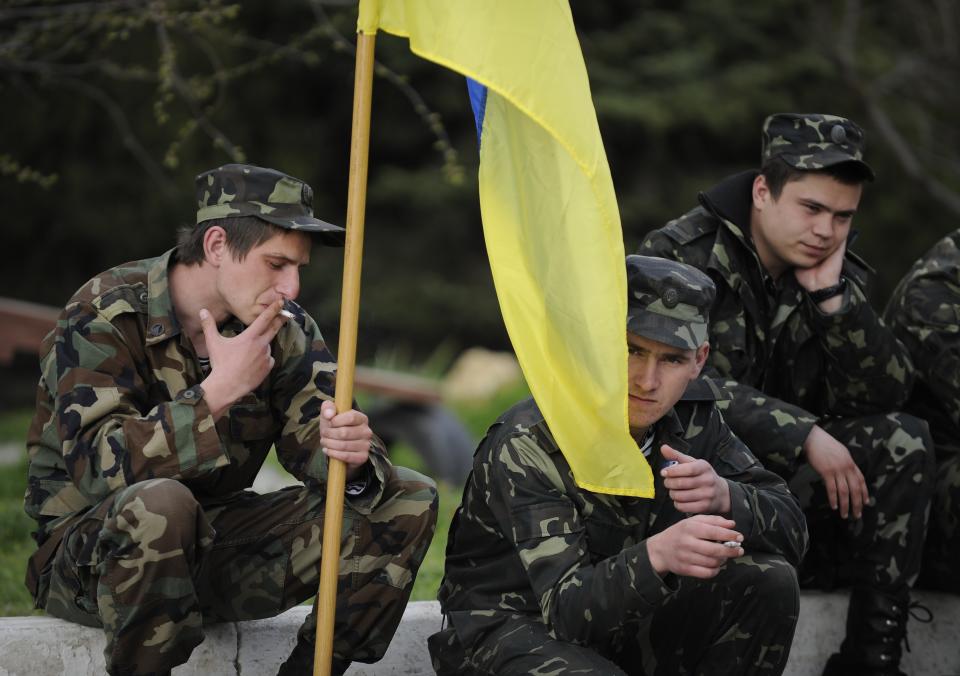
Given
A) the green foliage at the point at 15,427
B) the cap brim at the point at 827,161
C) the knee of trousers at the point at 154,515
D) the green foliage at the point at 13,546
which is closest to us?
the knee of trousers at the point at 154,515

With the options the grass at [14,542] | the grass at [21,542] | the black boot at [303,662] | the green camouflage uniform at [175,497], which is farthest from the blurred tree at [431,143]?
the black boot at [303,662]

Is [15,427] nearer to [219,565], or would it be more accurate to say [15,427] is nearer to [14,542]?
[14,542]

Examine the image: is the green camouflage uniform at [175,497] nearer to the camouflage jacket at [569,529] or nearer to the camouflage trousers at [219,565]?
the camouflage trousers at [219,565]

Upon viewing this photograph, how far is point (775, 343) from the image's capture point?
194 inches

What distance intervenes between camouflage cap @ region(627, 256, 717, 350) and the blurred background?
10259mm

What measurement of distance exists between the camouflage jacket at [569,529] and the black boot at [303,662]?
1.09 feet

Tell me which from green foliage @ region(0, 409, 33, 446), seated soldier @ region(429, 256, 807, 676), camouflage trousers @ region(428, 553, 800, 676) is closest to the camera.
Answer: seated soldier @ region(429, 256, 807, 676)

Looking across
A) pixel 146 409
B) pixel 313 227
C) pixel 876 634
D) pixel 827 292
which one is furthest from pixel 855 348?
pixel 146 409

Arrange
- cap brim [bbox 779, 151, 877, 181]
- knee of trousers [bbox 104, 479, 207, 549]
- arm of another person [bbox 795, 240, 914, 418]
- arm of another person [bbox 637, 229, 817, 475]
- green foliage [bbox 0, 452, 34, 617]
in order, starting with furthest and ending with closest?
green foliage [bbox 0, 452, 34, 617]
cap brim [bbox 779, 151, 877, 181]
arm of another person [bbox 795, 240, 914, 418]
arm of another person [bbox 637, 229, 817, 475]
knee of trousers [bbox 104, 479, 207, 549]

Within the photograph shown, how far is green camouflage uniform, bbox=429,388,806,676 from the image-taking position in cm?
348

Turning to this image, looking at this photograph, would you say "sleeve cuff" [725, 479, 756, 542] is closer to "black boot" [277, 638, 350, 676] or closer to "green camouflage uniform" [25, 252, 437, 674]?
"green camouflage uniform" [25, 252, 437, 674]

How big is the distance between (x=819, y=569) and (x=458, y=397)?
26.2 ft

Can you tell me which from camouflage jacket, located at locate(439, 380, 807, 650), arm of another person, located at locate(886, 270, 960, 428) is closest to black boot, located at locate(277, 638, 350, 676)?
camouflage jacket, located at locate(439, 380, 807, 650)

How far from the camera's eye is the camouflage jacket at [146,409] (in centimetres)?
363
